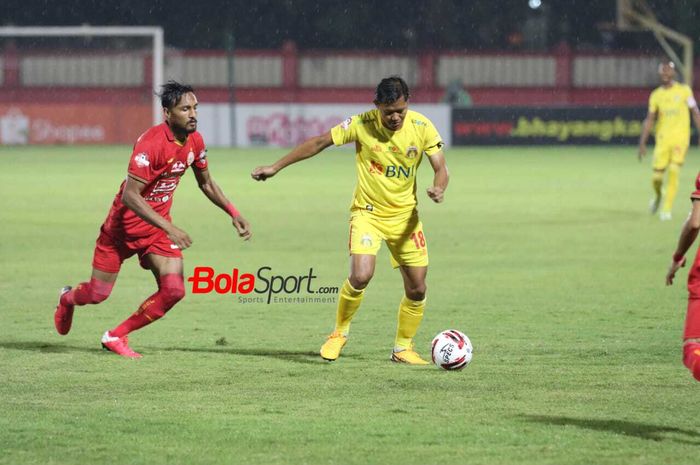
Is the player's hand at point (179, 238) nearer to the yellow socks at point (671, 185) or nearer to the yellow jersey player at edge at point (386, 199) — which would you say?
the yellow jersey player at edge at point (386, 199)

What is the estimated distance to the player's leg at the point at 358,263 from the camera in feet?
29.2

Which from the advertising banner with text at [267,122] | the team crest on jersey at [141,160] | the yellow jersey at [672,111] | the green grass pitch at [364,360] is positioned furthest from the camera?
the advertising banner with text at [267,122]

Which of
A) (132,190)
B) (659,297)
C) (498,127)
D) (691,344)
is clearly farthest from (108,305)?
(498,127)

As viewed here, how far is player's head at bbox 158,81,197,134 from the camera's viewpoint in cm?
886

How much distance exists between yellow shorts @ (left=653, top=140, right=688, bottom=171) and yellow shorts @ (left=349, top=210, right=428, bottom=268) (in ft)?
38.8

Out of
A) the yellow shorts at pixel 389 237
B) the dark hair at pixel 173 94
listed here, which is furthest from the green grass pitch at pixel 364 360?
the dark hair at pixel 173 94

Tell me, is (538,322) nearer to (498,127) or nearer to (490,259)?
(490,259)

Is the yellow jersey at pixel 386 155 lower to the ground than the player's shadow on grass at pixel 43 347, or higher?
higher

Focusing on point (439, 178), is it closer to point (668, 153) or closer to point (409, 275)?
point (409, 275)

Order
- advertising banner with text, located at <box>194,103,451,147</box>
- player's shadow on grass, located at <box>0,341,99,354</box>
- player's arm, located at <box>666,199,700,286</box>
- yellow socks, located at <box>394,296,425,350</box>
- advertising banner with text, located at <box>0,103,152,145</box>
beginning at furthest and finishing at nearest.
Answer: advertising banner with text, located at <box>194,103,451,147</box>
advertising banner with text, located at <box>0,103,152,145</box>
player's shadow on grass, located at <box>0,341,99,354</box>
yellow socks, located at <box>394,296,425,350</box>
player's arm, located at <box>666,199,700,286</box>

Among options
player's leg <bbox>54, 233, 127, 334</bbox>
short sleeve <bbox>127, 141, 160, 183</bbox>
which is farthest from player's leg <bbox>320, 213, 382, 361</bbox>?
player's leg <bbox>54, 233, 127, 334</bbox>

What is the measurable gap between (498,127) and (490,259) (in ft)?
98.6

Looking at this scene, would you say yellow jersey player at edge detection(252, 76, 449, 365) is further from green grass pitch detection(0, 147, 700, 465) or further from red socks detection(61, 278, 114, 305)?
red socks detection(61, 278, 114, 305)

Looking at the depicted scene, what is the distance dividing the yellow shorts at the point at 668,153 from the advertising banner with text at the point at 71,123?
2876cm
